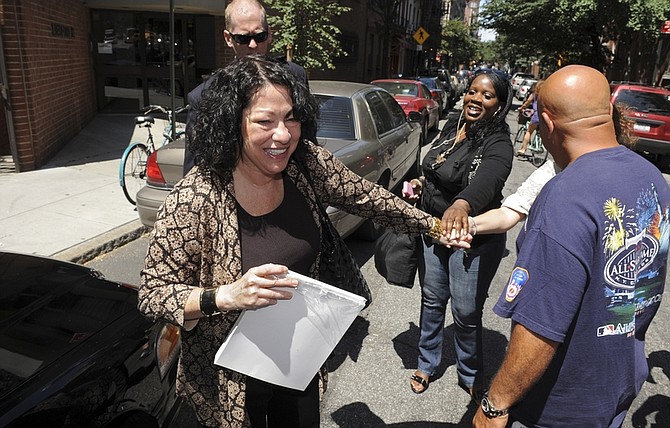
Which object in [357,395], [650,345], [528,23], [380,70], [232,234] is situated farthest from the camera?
[380,70]

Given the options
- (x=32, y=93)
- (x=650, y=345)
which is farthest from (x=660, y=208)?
(x=32, y=93)

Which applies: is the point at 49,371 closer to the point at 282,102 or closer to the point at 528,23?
the point at 282,102

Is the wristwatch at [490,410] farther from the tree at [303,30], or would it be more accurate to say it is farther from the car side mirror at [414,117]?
the tree at [303,30]

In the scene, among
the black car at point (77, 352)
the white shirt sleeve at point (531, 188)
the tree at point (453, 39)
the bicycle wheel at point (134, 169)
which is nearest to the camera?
the black car at point (77, 352)

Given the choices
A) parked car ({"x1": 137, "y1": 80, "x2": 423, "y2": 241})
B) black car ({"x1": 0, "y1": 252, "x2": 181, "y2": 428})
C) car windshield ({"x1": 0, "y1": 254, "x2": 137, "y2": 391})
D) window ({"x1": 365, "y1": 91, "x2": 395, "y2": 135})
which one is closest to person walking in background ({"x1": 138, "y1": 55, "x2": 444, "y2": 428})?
black car ({"x1": 0, "y1": 252, "x2": 181, "y2": 428})

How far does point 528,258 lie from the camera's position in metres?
1.42

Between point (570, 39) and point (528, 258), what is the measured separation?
28.5 meters

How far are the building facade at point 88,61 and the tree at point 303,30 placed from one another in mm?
2344

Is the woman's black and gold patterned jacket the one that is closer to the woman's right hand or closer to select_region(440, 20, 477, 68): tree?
the woman's right hand

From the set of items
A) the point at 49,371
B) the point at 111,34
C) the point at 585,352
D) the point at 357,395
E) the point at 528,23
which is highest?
the point at 528,23

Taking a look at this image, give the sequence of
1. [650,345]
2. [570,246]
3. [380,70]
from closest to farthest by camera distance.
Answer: [570,246] → [650,345] → [380,70]

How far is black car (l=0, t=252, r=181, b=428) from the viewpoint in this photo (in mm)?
1706

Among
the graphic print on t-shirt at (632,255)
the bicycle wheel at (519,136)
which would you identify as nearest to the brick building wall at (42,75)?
the graphic print on t-shirt at (632,255)

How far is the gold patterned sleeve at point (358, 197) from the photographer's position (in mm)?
2006
